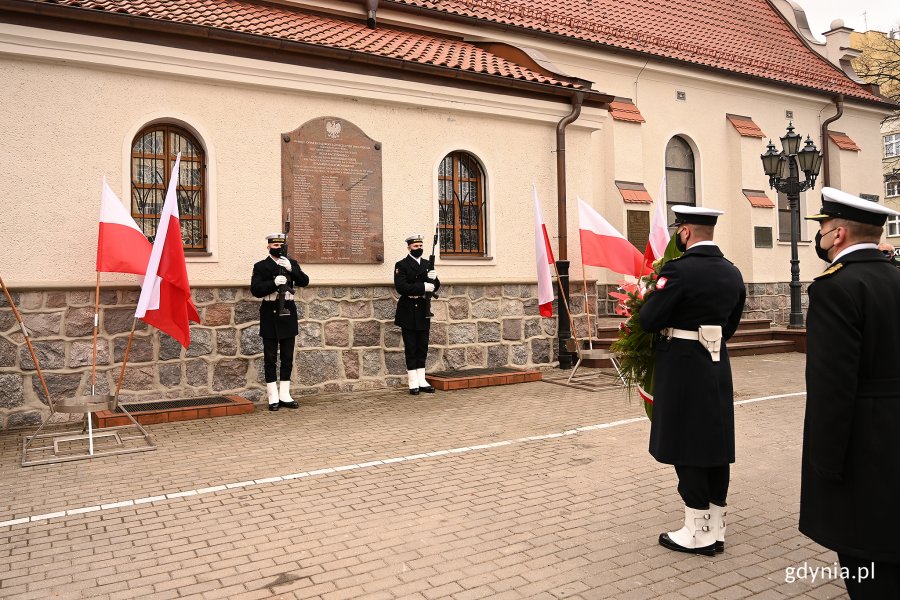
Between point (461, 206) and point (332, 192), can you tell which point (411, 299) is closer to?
point (332, 192)

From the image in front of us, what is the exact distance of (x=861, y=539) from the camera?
282 centimetres

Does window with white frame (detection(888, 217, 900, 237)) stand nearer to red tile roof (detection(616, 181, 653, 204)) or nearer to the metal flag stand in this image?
red tile roof (detection(616, 181, 653, 204))

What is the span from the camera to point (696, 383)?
417cm

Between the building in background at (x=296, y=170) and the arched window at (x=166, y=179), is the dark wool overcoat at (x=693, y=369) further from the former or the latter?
the arched window at (x=166, y=179)

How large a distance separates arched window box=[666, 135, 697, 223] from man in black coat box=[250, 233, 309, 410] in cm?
1149

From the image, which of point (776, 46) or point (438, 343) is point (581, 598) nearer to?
point (438, 343)

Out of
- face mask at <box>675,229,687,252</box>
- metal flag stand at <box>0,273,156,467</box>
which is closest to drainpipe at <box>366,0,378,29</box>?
metal flag stand at <box>0,273,156,467</box>

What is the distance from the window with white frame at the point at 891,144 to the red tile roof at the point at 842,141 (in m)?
28.6

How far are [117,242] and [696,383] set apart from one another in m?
6.15

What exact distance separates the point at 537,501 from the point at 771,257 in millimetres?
15485

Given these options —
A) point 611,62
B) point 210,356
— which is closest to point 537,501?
point 210,356

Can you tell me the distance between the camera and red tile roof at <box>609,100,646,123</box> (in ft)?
52.1

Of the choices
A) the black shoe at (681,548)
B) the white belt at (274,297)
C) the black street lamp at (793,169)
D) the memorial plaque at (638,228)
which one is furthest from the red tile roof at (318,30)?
the black shoe at (681,548)

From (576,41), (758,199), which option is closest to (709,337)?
(576,41)
